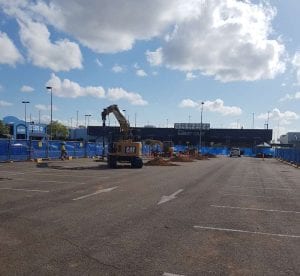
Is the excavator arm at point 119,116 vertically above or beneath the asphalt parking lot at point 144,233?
above

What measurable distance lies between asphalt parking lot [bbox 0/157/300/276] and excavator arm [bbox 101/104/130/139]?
64.8ft

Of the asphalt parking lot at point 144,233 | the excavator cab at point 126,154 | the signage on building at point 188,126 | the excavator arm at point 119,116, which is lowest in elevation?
the asphalt parking lot at point 144,233

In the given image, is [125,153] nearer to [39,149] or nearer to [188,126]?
[39,149]

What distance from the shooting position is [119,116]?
3584cm

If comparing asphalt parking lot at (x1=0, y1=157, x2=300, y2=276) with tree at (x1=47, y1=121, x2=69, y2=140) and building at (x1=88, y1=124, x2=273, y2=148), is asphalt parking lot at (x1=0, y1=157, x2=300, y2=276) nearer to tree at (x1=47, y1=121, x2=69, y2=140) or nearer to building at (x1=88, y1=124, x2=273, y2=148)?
tree at (x1=47, y1=121, x2=69, y2=140)

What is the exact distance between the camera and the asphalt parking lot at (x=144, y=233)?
674cm

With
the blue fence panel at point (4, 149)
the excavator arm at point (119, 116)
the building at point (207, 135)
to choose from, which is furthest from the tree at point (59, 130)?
the blue fence panel at point (4, 149)

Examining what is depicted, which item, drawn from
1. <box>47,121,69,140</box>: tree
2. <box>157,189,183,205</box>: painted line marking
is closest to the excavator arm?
<box>157,189,183,205</box>: painted line marking

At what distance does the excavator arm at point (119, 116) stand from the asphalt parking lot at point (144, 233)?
19.8 metres

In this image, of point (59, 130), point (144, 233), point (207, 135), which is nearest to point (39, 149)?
point (144, 233)

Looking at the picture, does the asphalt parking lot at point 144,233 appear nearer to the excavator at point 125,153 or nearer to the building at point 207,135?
the excavator at point 125,153

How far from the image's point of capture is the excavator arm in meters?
35.7

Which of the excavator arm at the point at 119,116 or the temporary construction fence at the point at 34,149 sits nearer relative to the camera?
the temporary construction fence at the point at 34,149

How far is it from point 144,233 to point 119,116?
89.1 feet
